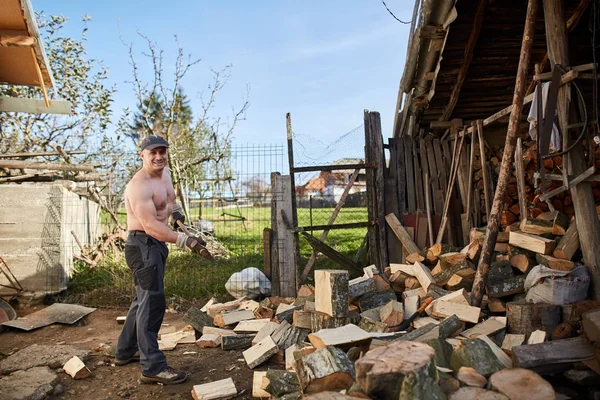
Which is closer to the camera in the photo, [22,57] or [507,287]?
[507,287]

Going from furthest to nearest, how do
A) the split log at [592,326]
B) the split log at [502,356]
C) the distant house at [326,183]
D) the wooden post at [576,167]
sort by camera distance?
the distant house at [326,183] → the wooden post at [576,167] → the split log at [502,356] → the split log at [592,326]

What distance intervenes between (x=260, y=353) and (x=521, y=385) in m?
2.33

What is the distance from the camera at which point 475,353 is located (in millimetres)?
3025

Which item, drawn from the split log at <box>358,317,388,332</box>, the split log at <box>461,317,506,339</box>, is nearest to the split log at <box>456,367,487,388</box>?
the split log at <box>461,317,506,339</box>

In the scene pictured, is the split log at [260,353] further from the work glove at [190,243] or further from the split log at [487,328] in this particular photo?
the split log at [487,328]

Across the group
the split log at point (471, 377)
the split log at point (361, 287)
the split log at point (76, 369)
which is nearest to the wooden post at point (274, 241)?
the split log at point (361, 287)

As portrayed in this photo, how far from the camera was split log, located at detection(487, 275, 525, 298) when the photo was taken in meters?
4.43

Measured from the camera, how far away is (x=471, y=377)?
2.75 m

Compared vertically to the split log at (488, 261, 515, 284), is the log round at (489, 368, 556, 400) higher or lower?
lower

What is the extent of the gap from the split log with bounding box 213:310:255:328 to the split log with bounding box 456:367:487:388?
3150 mm

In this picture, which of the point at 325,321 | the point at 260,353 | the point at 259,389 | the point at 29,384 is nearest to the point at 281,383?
the point at 259,389

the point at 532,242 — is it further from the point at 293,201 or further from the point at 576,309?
the point at 293,201

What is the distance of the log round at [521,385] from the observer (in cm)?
254

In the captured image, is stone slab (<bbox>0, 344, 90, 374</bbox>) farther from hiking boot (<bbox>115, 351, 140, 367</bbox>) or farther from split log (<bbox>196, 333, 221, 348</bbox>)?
split log (<bbox>196, 333, 221, 348</bbox>)
